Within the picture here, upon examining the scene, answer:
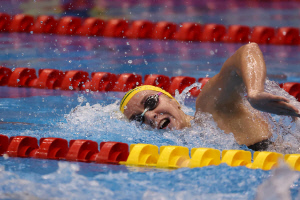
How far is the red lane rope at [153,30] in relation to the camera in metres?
7.71

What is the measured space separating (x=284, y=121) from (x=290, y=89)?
1719 mm

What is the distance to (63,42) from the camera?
7.73 meters

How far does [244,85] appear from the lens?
288cm

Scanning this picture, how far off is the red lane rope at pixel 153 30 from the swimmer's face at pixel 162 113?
4722 millimetres

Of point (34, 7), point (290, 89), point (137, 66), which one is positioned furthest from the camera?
point (34, 7)

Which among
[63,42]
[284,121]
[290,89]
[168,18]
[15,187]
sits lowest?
[15,187]

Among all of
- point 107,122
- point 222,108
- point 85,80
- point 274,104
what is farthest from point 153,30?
point 274,104

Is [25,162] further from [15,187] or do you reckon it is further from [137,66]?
[137,66]

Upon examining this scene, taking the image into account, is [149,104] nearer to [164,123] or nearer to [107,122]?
[164,123]

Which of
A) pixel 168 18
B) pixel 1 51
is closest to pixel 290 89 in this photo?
pixel 1 51

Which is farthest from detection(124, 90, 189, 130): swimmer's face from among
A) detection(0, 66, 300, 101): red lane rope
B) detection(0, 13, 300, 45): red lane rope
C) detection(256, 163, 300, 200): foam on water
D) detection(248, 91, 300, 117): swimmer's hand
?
detection(0, 13, 300, 45): red lane rope

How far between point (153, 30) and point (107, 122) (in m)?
4.45

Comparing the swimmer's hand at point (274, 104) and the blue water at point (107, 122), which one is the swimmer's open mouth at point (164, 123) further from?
the swimmer's hand at point (274, 104)

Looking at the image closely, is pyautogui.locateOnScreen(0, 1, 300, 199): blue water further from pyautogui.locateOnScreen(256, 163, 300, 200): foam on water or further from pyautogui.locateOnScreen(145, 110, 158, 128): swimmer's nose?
pyautogui.locateOnScreen(145, 110, 158, 128): swimmer's nose
